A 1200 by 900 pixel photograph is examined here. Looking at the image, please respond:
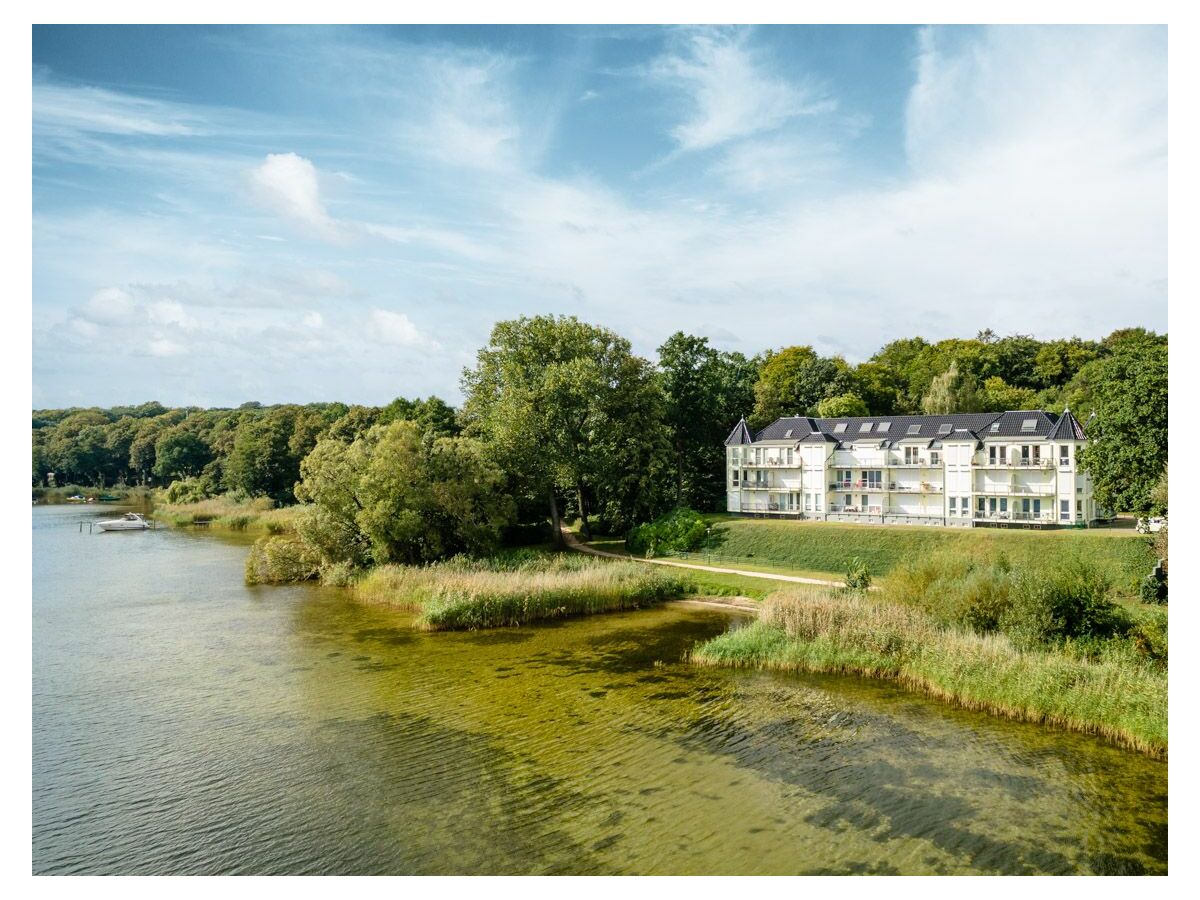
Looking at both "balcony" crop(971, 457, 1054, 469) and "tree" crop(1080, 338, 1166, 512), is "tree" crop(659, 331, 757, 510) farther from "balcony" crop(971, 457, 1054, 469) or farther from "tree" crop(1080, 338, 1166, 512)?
"tree" crop(1080, 338, 1166, 512)

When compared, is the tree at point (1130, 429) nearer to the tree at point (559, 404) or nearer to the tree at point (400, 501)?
the tree at point (559, 404)

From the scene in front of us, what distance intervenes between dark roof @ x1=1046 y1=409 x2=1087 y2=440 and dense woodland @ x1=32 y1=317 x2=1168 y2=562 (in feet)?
7.99

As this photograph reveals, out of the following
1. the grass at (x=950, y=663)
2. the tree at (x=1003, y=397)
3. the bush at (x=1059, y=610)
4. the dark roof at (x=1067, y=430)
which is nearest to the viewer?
the grass at (x=950, y=663)

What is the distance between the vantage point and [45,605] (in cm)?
2189

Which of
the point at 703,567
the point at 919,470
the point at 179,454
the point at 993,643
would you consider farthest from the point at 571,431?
the point at 179,454

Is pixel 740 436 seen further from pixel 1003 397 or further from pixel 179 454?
pixel 179 454

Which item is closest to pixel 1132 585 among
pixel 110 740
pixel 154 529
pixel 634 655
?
pixel 634 655

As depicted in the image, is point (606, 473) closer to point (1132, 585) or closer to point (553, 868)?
point (1132, 585)

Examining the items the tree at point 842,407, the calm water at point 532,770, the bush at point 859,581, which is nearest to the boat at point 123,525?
the calm water at point 532,770

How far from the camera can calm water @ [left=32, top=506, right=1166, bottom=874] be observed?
873cm

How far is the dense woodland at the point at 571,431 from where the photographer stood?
23953 mm

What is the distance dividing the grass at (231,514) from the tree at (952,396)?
35270mm

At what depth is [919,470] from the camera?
1298 inches

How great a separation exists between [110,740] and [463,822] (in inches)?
263
